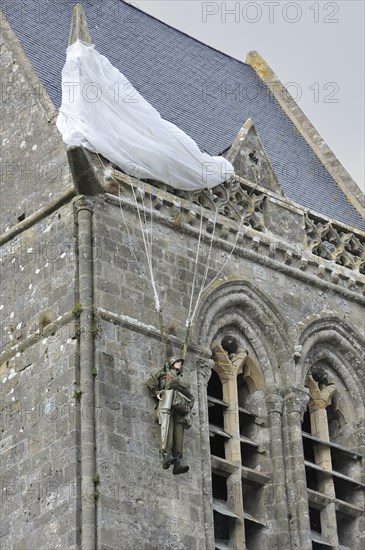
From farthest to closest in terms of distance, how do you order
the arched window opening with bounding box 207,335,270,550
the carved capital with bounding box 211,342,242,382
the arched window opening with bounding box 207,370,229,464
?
the carved capital with bounding box 211,342,242,382 < the arched window opening with bounding box 207,370,229,464 < the arched window opening with bounding box 207,335,270,550

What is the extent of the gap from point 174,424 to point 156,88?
8.21m

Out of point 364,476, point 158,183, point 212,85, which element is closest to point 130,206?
point 158,183

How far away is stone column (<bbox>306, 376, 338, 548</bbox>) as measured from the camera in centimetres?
2488

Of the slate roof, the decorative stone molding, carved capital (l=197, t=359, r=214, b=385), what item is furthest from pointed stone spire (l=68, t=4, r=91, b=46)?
carved capital (l=197, t=359, r=214, b=385)

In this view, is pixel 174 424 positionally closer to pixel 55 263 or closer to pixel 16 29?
pixel 55 263

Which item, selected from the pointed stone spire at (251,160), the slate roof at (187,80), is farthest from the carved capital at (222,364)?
the slate roof at (187,80)

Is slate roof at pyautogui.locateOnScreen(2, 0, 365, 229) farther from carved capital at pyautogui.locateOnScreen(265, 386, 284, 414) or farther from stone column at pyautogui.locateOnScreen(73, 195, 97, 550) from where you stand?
carved capital at pyautogui.locateOnScreen(265, 386, 284, 414)

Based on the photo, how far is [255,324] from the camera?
84.5ft

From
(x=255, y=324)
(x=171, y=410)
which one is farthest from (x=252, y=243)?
(x=171, y=410)

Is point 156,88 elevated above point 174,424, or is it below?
above

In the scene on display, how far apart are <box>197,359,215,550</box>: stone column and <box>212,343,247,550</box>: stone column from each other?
72 centimetres

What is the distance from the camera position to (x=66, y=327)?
75.7ft

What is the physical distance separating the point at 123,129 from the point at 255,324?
3.29 meters

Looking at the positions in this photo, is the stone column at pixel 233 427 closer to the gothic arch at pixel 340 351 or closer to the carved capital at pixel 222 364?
the carved capital at pixel 222 364
